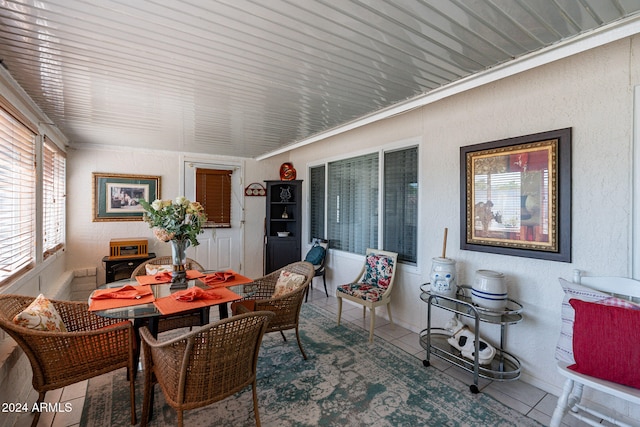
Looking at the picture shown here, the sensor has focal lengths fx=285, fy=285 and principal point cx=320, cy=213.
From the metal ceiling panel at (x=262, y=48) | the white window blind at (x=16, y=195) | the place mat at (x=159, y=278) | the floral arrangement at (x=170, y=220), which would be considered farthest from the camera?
the place mat at (x=159, y=278)

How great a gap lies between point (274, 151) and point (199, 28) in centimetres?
345

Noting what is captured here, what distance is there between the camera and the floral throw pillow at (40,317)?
1664 mm

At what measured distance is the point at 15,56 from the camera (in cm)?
181

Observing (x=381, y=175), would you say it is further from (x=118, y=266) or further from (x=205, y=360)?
(x=118, y=266)

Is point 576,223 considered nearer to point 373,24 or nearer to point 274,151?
point 373,24

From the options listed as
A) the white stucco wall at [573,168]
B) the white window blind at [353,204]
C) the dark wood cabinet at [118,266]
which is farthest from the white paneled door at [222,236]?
the white stucco wall at [573,168]

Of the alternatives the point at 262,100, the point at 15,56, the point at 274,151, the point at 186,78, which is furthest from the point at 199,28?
the point at 274,151

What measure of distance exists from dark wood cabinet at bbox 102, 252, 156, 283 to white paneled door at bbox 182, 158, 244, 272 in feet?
2.97

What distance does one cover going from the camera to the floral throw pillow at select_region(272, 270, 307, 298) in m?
2.76

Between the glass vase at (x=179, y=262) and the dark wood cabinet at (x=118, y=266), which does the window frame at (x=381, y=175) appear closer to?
the glass vase at (x=179, y=262)

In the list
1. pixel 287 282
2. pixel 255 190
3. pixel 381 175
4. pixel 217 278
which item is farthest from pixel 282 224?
pixel 217 278

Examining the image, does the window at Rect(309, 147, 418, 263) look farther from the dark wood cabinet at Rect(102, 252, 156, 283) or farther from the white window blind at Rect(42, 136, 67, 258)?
the white window blind at Rect(42, 136, 67, 258)

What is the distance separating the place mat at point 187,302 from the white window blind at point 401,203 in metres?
2.10

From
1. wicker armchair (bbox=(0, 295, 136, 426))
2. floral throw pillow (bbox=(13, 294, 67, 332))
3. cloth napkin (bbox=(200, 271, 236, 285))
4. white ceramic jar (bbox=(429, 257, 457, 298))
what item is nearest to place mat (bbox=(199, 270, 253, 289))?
cloth napkin (bbox=(200, 271, 236, 285))
